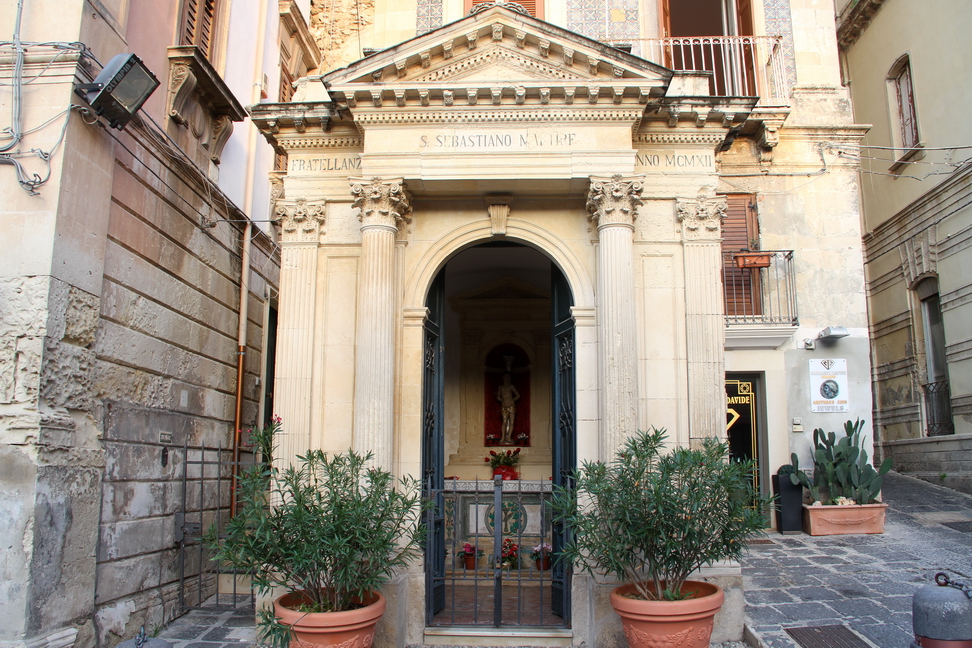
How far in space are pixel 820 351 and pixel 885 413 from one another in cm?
644

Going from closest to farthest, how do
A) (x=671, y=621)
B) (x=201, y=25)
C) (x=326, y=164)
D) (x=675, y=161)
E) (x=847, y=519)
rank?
(x=671, y=621)
(x=675, y=161)
(x=326, y=164)
(x=847, y=519)
(x=201, y=25)

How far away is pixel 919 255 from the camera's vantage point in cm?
1468

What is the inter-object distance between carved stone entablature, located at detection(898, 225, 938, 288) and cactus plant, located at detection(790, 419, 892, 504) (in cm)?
570

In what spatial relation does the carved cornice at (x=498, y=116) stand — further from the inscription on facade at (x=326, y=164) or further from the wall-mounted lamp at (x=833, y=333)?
the wall-mounted lamp at (x=833, y=333)

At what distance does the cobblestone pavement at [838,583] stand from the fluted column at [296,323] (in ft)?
6.93

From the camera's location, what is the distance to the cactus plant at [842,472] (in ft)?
33.1

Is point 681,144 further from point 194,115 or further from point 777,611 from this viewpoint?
point 194,115

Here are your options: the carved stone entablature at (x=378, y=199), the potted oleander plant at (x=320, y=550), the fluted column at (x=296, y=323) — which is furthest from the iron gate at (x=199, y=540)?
the carved stone entablature at (x=378, y=199)

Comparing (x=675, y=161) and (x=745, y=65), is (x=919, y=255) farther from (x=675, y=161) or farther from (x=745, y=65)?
(x=675, y=161)

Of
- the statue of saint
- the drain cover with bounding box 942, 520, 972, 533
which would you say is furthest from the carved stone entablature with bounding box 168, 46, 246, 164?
the drain cover with bounding box 942, 520, 972, 533

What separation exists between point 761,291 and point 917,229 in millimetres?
6085

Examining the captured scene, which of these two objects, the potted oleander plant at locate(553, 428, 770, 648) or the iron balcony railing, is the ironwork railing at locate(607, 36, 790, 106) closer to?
the iron balcony railing

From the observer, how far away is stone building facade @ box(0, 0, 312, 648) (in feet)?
19.6

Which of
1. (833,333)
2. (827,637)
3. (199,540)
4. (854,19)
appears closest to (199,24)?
(199,540)
